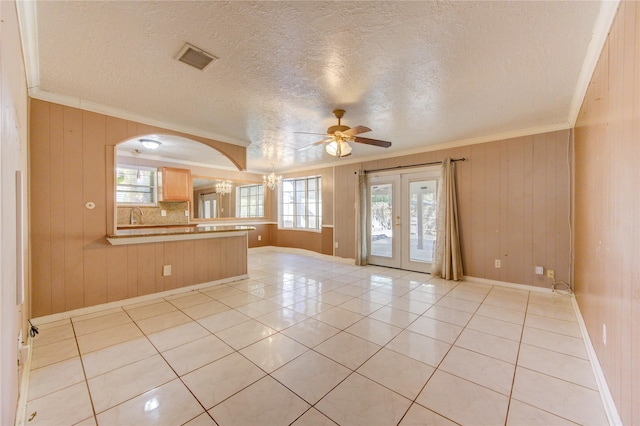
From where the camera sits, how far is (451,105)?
3.03m

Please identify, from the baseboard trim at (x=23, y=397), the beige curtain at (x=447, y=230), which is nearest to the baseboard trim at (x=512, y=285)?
the beige curtain at (x=447, y=230)

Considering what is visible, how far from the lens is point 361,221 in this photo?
5723 millimetres

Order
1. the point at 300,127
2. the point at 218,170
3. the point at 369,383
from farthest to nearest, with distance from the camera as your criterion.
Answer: the point at 218,170 < the point at 300,127 < the point at 369,383

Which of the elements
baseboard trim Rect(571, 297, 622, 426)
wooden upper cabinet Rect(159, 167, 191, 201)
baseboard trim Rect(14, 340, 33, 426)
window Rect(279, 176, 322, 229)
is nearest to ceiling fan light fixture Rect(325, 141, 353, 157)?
baseboard trim Rect(571, 297, 622, 426)

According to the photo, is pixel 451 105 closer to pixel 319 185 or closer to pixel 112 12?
pixel 112 12

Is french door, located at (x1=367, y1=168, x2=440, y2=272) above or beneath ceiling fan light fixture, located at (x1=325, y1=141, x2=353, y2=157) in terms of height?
beneath

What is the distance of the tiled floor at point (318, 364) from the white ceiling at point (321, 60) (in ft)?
7.99

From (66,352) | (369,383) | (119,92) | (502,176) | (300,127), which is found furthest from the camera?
(502,176)

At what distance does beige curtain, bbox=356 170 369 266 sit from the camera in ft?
18.7

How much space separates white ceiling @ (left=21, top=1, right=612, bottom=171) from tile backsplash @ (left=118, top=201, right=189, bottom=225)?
3.00m

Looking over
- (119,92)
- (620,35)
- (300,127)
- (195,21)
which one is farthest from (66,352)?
(620,35)

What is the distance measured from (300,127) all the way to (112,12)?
237cm

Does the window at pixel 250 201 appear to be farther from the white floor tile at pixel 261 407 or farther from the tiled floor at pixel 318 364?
the white floor tile at pixel 261 407

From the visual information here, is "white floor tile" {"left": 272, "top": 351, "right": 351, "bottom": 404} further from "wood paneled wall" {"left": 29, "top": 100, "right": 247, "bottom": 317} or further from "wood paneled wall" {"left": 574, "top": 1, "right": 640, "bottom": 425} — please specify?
"wood paneled wall" {"left": 29, "top": 100, "right": 247, "bottom": 317}
